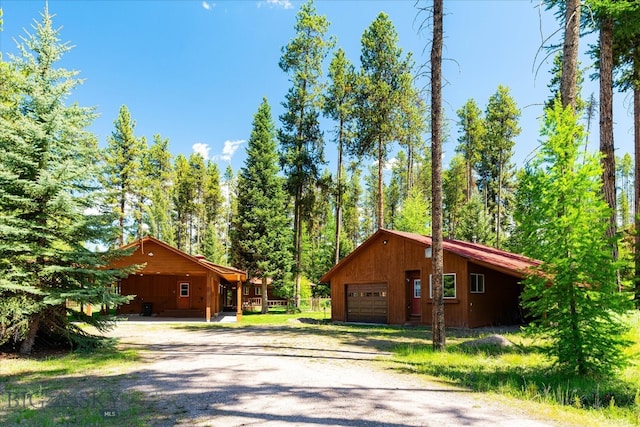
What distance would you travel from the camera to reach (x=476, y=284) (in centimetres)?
1791

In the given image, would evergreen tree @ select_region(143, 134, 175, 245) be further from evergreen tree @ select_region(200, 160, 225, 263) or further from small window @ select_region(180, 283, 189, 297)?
small window @ select_region(180, 283, 189, 297)

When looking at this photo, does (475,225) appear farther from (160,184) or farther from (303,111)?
(160,184)

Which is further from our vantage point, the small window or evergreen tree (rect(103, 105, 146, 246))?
evergreen tree (rect(103, 105, 146, 246))

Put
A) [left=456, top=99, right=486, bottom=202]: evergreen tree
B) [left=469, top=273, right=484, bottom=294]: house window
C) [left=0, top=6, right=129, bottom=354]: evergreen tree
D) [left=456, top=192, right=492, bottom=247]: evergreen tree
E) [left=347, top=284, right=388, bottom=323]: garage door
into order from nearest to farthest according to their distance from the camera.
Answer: [left=0, top=6, right=129, bottom=354]: evergreen tree → [left=469, top=273, right=484, bottom=294]: house window → [left=347, top=284, right=388, bottom=323]: garage door → [left=456, top=192, right=492, bottom=247]: evergreen tree → [left=456, top=99, right=486, bottom=202]: evergreen tree

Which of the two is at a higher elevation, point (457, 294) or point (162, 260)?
point (162, 260)

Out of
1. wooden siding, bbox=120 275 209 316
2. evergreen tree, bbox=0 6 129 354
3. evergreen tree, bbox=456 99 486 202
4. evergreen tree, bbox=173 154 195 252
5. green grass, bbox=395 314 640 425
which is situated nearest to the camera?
green grass, bbox=395 314 640 425

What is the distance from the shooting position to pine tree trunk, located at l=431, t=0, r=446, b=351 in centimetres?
1102

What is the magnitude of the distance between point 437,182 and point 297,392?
6.78 metres

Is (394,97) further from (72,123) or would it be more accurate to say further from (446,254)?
(72,123)

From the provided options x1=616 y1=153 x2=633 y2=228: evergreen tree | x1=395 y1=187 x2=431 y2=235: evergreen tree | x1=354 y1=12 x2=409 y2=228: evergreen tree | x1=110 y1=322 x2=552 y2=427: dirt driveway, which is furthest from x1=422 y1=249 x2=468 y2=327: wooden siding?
x1=616 y1=153 x2=633 y2=228: evergreen tree

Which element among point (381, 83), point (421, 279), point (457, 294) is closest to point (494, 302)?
point (457, 294)

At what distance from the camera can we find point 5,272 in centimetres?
1008

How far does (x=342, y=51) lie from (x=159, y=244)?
725 inches

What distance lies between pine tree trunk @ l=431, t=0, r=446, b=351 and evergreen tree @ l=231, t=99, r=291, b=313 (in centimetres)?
1987
